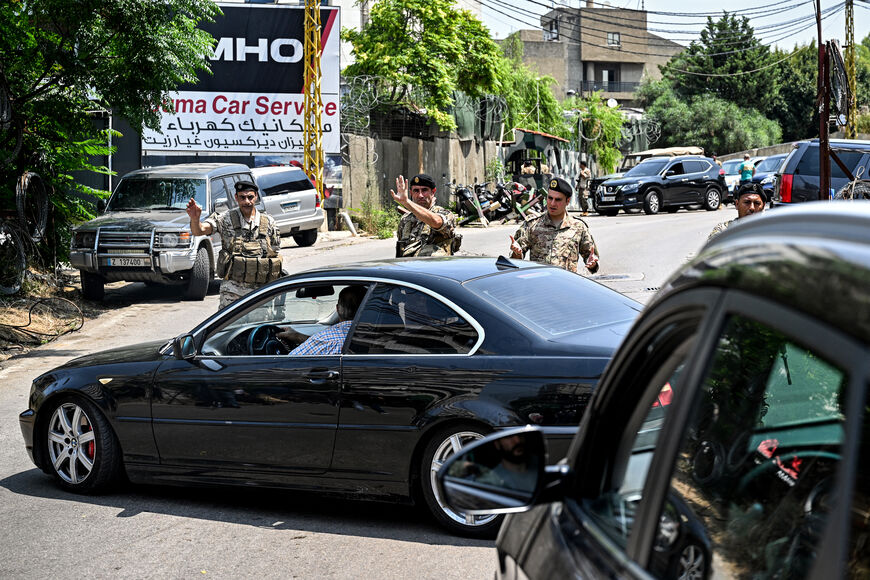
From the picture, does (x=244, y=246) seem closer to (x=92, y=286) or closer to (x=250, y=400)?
(x=250, y=400)

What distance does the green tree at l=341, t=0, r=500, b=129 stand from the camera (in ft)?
111

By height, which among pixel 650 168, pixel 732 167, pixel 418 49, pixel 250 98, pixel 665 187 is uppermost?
pixel 418 49

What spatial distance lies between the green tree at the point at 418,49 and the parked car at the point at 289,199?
10569mm

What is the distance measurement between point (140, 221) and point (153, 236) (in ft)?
1.53

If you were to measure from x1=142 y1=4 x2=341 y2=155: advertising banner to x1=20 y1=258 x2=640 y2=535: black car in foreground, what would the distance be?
78.3ft

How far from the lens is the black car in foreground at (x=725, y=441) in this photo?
128cm

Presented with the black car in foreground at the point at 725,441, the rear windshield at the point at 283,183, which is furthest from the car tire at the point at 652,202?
the black car in foreground at the point at 725,441

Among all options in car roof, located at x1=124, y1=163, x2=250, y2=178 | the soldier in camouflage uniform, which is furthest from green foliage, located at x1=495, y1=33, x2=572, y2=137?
the soldier in camouflage uniform

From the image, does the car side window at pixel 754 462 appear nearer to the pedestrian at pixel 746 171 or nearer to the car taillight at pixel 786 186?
the car taillight at pixel 786 186

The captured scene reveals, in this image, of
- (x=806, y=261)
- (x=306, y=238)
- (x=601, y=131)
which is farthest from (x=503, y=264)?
(x=601, y=131)

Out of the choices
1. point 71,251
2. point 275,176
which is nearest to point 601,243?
point 275,176

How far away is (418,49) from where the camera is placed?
3388 centimetres

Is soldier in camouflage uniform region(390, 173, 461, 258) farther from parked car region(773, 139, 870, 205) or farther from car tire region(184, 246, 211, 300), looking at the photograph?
parked car region(773, 139, 870, 205)

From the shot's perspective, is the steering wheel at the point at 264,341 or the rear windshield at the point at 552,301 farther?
the steering wheel at the point at 264,341
